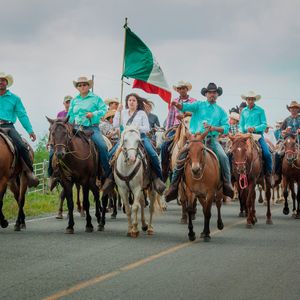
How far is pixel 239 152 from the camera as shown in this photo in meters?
17.8

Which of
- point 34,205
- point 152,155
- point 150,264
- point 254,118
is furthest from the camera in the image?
point 34,205

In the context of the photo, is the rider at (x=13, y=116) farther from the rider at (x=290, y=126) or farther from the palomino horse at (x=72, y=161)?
the rider at (x=290, y=126)

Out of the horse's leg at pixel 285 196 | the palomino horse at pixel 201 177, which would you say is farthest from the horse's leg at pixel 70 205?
the horse's leg at pixel 285 196

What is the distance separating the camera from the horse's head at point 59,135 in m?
15.3

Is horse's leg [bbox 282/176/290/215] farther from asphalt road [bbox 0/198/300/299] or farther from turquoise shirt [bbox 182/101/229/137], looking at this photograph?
turquoise shirt [bbox 182/101/229/137]

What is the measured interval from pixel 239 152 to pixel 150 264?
23.1ft

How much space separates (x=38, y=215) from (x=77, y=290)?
1128 centimetres

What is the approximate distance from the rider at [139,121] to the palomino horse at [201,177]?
2.86 feet

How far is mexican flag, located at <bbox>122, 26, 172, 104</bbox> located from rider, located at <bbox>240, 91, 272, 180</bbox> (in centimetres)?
251

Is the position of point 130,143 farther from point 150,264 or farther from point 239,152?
point 150,264

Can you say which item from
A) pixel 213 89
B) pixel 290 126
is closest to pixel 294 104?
pixel 290 126

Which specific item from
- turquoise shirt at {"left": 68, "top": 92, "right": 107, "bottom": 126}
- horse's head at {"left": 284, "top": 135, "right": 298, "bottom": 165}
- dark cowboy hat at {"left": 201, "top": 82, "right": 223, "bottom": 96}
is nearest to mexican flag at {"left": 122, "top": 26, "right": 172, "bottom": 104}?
turquoise shirt at {"left": 68, "top": 92, "right": 107, "bottom": 126}

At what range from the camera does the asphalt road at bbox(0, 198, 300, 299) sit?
9031 millimetres

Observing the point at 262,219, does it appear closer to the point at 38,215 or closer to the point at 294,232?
the point at 294,232
